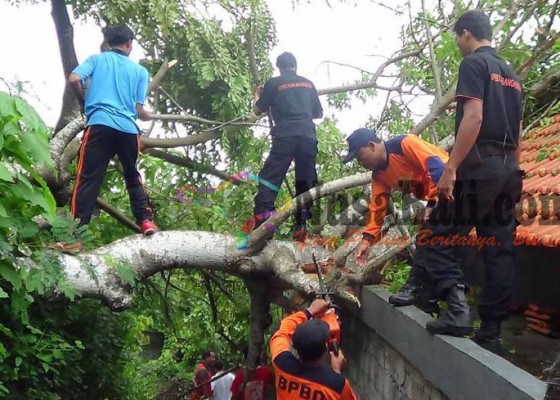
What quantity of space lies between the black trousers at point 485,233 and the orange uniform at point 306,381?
2.38ft

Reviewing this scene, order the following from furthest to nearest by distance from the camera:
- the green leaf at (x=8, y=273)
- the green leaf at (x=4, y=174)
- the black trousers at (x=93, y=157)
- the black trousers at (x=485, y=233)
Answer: the black trousers at (x=93, y=157), the black trousers at (x=485, y=233), the green leaf at (x=8, y=273), the green leaf at (x=4, y=174)

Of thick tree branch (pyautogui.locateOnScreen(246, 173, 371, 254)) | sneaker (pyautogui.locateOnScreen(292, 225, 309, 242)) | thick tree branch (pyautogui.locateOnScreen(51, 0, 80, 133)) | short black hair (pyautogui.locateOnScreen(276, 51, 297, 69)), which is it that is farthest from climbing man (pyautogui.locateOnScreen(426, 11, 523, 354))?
thick tree branch (pyautogui.locateOnScreen(51, 0, 80, 133))

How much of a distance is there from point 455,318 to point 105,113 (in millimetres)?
2894

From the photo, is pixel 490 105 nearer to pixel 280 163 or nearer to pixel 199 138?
pixel 280 163

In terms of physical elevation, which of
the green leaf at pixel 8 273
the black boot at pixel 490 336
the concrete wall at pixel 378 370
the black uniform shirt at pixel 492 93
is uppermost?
the black uniform shirt at pixel 492 93

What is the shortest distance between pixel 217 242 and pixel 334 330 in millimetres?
1564

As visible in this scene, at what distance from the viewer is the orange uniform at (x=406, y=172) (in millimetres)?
3855

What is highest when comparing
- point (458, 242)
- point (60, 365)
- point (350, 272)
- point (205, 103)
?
point (205, 103)

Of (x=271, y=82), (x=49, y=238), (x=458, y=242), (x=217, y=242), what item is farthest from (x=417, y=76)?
(x=49, y=238)

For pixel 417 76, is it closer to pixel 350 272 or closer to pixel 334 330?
pixel 350 272

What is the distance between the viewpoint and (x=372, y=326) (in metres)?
4.72

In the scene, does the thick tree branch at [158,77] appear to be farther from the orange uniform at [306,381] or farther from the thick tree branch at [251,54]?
the orange uniform at [306,381]

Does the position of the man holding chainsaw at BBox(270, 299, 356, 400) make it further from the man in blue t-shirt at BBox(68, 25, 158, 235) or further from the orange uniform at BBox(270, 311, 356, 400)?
the man in blue t-shirt at BBox(68, 25, 158, 235)

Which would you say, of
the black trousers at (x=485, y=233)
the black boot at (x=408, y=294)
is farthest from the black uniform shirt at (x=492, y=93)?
the black boot at (x=408, y=294)
